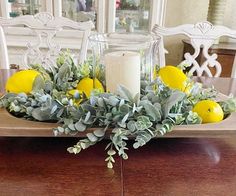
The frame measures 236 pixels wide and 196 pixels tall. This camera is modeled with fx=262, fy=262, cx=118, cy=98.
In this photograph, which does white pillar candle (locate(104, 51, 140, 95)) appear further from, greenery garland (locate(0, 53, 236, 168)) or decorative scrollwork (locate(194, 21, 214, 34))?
decorative scrollwork (locate(194, 21, 214, 34))

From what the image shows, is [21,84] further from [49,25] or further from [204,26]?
[204,26]

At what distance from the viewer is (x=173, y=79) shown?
2.20 ft

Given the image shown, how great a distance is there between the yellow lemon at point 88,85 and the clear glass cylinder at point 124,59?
0.02m

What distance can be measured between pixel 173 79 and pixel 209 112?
13 cm

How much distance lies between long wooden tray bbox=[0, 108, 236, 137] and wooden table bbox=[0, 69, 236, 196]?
50mm

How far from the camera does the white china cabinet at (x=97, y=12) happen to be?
221 cm

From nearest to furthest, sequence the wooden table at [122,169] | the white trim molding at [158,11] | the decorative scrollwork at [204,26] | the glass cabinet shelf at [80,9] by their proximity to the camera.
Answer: the wooden table at [122,169] → the decorative scrollwork at [204,26] → the white trim molding at [158,11] → the glass cabinet shelf at [80,9]

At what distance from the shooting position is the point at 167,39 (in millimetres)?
2303

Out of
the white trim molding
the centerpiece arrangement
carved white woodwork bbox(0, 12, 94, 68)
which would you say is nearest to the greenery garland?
the centerpiece arrangement

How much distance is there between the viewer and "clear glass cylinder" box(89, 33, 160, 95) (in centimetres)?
60

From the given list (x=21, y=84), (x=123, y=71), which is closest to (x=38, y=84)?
(x=21, y=84)

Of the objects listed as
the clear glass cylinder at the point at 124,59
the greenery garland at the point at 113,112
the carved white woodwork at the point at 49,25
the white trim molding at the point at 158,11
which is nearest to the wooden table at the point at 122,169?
the greenery garland at the point at 113,112

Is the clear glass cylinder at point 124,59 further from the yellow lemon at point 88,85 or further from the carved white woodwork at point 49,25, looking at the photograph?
the carved white woodwork at point 49,25

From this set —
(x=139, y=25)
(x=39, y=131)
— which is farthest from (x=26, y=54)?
(x=139, y=25)
